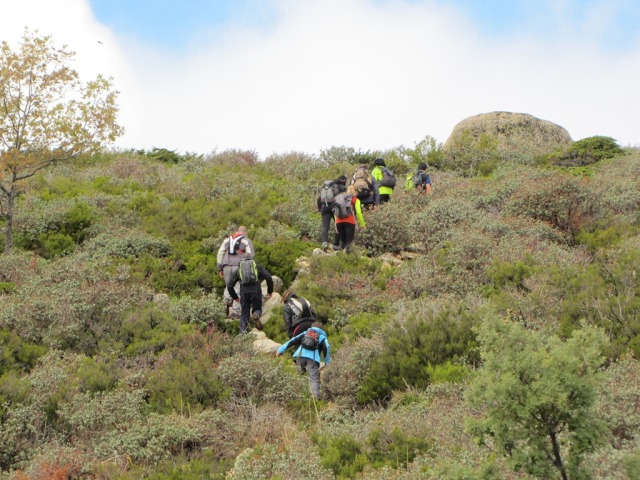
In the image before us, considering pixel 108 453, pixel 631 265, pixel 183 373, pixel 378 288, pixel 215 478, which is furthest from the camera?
pixel 378 288

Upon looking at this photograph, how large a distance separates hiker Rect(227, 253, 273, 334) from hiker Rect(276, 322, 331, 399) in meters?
1.83

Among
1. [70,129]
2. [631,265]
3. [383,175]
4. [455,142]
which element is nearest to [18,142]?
[70,129]

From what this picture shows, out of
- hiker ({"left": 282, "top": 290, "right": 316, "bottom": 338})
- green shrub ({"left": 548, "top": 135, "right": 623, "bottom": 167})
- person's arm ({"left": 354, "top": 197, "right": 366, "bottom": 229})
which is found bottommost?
hiker ({"left": 282, "top": 290, "right": 316, "bottom": 338})

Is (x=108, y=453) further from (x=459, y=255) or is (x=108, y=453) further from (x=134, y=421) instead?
(x=459, y=255)

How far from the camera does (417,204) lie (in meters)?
18.5

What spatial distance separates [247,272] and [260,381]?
8.31 feet

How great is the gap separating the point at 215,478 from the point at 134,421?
6.53 ft

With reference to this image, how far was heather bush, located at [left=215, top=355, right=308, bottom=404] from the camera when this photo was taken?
397 inches

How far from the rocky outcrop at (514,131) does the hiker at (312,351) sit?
19617 mm

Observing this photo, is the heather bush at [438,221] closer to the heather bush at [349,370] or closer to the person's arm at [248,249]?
the person's arm at [248,249]

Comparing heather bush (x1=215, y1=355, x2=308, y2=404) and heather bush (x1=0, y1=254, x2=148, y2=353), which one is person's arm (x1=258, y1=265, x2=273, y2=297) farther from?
heather bush (x1=215, y1=355, x2=308, y2=404)

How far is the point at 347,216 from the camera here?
14961mm

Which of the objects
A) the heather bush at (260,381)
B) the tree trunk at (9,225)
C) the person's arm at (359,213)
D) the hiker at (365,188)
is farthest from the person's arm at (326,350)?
the tree trunk at (9,225)

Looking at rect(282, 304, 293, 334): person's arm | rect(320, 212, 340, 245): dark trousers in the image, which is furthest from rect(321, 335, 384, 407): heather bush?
rect(320, 212, 340, 245): dark trousers
